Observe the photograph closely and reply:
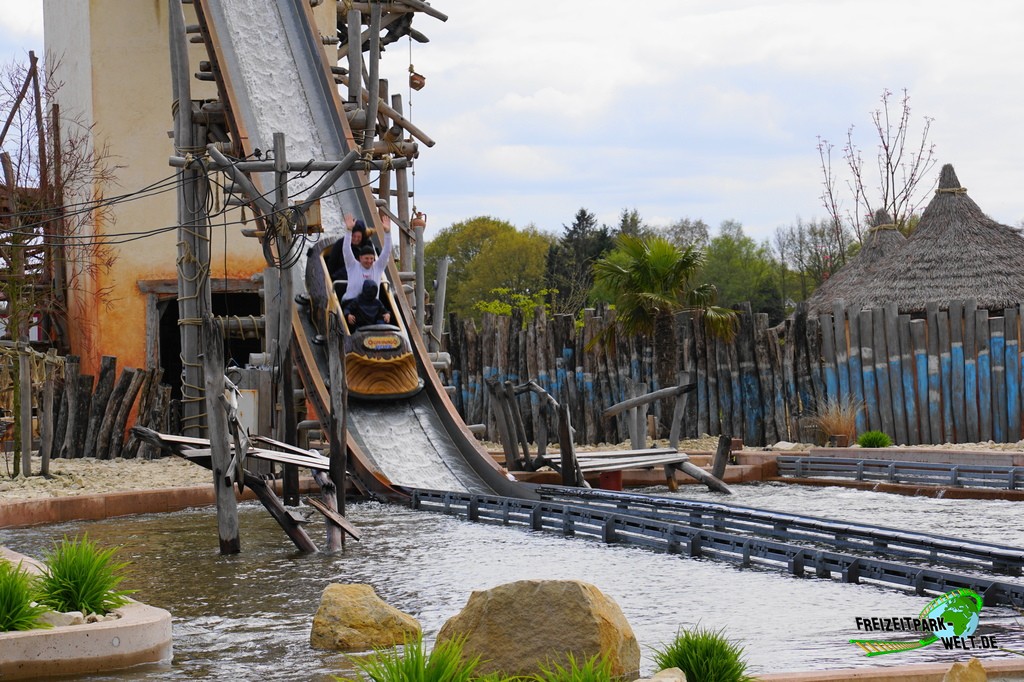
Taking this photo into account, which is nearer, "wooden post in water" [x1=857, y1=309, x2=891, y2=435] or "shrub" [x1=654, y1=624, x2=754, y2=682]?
"shrub" [x1=654, y1=624, x2=754, y2=682]

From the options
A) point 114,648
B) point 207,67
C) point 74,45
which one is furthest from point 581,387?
point 114,648

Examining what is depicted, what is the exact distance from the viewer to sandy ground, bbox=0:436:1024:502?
476 inches

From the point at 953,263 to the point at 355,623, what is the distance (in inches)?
692

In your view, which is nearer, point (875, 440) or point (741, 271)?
point (875, 440)

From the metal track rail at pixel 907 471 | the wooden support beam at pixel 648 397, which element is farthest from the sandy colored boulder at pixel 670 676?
the wooden support beam at pixel 648 397

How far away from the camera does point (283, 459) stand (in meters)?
9.23

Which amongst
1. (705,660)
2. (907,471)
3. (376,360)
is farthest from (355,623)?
Result: (907,471)

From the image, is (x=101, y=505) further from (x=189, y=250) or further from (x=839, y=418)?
(x=839, y=418)

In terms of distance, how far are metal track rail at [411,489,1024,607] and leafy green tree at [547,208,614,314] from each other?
34.8m

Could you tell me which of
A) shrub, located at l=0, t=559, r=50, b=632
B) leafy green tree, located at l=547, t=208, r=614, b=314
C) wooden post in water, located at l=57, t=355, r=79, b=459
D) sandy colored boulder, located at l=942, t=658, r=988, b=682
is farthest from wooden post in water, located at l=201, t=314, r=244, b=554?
leafy green tree, located at l=547, t=208, r=614, b=314

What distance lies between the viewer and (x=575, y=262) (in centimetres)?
5022

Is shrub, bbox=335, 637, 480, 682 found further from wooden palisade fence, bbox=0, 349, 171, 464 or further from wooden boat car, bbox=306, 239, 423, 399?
wooden palisade fence, bbox=0, 349, 171, 464

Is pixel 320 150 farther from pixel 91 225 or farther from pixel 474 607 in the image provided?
pixel 474 607

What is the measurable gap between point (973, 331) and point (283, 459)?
353 inches
